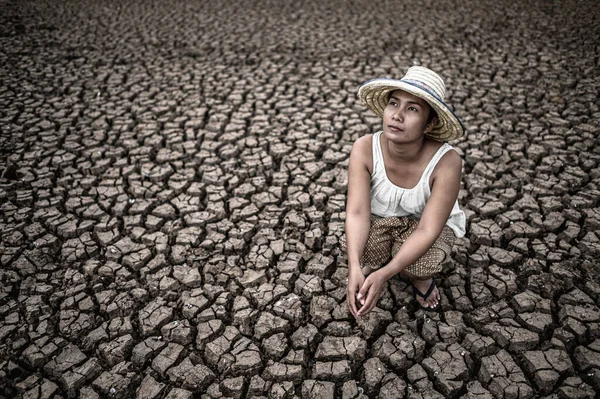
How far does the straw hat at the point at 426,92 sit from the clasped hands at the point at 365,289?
0.77 metres

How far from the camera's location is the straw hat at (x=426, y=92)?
5.88 ft

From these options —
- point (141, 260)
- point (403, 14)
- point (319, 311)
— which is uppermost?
point (403, 14)

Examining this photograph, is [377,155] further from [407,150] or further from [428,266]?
[428,266]

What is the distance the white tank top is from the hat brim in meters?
0.10

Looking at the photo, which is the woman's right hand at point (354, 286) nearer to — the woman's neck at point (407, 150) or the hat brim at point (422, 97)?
the woman's neck at point (407, 150)

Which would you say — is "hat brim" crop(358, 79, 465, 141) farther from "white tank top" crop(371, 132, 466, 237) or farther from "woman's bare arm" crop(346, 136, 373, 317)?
"woman's bare arm" crop(346, 136, 373, 317)

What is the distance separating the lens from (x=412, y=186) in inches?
85.2

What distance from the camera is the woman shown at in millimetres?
1914

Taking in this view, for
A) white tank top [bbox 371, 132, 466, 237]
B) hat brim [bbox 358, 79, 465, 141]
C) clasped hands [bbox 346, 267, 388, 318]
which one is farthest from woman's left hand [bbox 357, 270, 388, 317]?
hat brim [bbox 358, 79, 465, 141]

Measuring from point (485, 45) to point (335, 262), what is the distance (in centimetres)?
500

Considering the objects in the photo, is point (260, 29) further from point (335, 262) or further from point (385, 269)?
point (385, 269)

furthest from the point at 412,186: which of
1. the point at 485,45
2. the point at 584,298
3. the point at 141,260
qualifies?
the point at 485,45

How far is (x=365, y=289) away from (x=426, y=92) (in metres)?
0.95

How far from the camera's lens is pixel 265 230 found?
2922 mm
